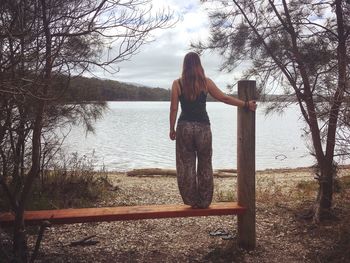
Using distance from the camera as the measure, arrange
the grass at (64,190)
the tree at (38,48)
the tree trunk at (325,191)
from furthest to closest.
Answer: the grass at (64,190), the tree trunk at (325,191), the tree at (38,48)

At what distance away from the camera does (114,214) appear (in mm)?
4645

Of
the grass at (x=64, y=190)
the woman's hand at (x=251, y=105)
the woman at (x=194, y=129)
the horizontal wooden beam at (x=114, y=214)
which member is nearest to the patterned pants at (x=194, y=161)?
the woman at (x=194, y=129)

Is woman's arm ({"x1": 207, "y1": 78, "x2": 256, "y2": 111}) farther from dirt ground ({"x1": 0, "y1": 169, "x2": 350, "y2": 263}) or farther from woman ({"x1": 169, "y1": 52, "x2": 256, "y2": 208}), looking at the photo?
dirt ground ({"x1": 0, "y1": 169, "x2": 350, "y2": 263})

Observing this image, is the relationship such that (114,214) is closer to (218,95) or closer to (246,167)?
(246,167)

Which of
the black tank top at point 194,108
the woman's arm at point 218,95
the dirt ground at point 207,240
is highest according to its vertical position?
the woman's arm at point 218,95

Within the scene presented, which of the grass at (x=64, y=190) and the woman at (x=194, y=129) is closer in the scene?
A: the woman at (x=194, y=129)

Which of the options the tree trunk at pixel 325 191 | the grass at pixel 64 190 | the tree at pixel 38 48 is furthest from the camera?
the grass at pixel 64 190

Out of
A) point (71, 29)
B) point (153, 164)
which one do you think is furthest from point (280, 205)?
point (153, 164)

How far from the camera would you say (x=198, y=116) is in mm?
4750

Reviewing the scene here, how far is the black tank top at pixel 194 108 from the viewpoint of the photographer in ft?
15.5

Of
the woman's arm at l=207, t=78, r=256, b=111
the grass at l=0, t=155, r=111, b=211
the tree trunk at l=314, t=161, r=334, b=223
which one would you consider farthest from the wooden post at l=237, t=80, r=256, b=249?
the grass at l=0, t=155, r=111, b=211

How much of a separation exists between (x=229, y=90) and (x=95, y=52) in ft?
8.44

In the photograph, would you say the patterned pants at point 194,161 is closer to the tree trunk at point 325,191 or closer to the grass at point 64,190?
the tree trunk at point 325,191

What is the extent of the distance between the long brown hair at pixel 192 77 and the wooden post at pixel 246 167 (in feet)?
1.80
